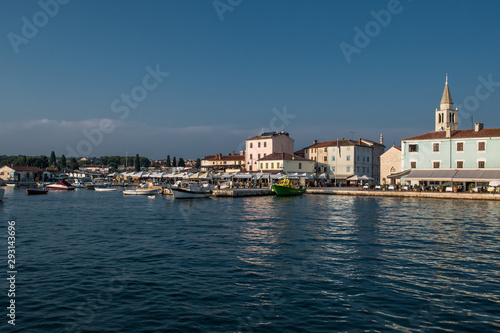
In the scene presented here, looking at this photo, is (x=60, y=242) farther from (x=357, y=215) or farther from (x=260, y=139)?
(x=260, y=139)

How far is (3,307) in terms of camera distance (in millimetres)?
10492

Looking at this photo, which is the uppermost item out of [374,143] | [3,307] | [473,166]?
[374,143]

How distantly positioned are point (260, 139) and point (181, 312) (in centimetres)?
7262

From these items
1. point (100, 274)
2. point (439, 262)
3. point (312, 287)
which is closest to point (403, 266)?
point (439, 262)

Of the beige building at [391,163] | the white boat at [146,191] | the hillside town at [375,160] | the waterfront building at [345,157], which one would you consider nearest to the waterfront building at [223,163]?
the hillside town at [375,160]

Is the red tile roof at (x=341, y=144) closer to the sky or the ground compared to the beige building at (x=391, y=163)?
closer to the sky

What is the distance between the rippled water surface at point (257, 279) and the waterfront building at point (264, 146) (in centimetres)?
5668

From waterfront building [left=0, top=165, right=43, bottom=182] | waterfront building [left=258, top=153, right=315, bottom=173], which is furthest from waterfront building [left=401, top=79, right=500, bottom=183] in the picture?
waterfront building [left=0, top=165, right=43, bottom=182]

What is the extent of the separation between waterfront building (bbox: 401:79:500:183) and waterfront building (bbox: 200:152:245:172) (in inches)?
1642

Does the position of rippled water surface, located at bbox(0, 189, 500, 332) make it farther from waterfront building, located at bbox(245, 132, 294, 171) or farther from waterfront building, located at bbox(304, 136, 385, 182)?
waterfront building, located at bbox(245, 132, 294, 171)

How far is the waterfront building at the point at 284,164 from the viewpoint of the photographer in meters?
73.9

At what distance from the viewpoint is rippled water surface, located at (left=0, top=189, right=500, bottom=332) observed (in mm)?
9703

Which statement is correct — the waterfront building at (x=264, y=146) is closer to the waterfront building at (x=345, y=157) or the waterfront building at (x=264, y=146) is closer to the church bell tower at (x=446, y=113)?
the waterfront building at (x=345, y=157)

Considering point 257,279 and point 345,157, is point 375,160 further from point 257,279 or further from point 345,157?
point 257,279
